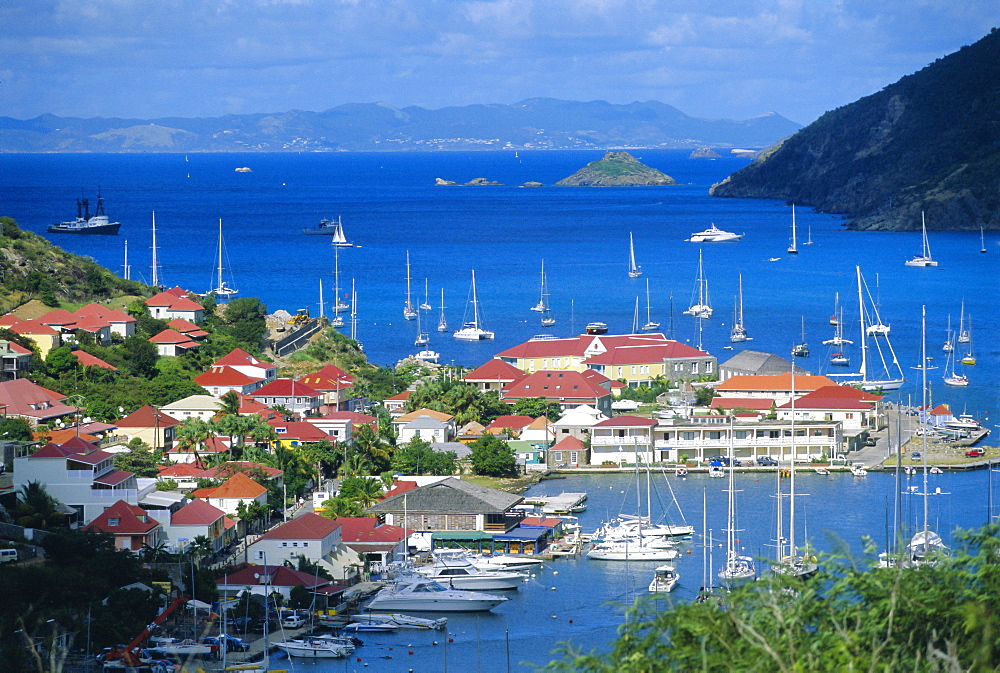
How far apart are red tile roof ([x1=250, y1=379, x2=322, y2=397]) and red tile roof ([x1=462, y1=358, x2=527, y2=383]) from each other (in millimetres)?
7321

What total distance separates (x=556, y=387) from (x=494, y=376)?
269cm

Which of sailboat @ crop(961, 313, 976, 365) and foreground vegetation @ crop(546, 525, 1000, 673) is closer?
foreground vegetation @ crop(546, 525, 1000, 673)

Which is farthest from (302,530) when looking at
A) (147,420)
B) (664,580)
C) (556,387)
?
(556,387)

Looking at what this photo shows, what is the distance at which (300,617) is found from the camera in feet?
96.6

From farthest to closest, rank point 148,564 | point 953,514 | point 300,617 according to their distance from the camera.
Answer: point 953,514 → point 148,564 → point 300,617

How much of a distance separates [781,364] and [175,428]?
23.5 metres

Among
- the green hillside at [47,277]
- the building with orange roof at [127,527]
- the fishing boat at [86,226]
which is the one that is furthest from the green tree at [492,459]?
the fishing boat at [86,226]

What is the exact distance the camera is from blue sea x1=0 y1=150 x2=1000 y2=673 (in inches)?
1266

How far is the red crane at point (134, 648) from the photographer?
25.9 metres

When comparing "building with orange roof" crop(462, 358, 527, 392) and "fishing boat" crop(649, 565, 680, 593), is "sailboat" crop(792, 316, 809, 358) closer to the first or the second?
Answer: "building with orange roof" crop(462, 358, 527, 392)

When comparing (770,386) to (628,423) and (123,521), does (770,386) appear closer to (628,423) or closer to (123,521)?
(628,423)

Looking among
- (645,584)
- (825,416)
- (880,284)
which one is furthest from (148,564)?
(880,284)

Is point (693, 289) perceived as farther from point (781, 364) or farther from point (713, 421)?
point (713, 421)

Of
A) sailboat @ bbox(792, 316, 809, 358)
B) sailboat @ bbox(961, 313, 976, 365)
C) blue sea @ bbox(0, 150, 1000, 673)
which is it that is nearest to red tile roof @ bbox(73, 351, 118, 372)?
blue sea @ bbox(0, 150, 1000, 673)
